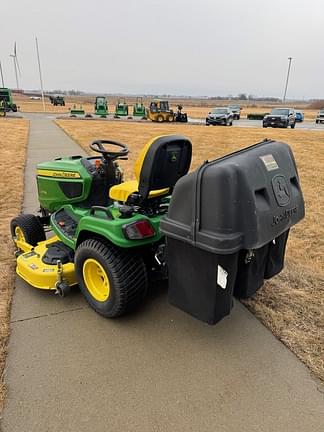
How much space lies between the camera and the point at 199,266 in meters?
1.85

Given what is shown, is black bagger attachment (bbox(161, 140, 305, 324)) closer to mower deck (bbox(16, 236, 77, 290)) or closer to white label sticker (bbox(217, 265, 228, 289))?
white label sticker (bbox(217, 265, 228, 289))

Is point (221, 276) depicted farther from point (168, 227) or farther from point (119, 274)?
point (119, 274)

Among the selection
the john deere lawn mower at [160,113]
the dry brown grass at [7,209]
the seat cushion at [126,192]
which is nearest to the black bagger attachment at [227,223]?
the seat cushion at [126,192]

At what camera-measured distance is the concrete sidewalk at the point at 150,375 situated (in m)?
1.74

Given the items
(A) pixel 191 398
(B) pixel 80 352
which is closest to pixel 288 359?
(A) pixel 191 398

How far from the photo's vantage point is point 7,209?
4.91 meters

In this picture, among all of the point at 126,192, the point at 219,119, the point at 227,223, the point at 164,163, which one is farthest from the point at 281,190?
the point at 219,119

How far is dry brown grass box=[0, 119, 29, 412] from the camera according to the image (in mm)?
2414

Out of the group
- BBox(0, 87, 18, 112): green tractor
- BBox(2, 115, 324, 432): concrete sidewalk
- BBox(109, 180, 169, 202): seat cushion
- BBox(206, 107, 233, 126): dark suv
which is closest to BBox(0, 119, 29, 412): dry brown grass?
BBox(2, 115, 324, 432): concrete sidewalk

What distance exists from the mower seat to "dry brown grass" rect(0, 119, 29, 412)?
3.99 ft

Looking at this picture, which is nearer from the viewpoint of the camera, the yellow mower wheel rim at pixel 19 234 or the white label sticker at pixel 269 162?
the white label sticker at pixel 269 162

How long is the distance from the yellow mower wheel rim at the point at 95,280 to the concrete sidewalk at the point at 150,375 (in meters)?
0.17

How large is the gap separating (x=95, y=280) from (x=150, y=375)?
855 millimetres

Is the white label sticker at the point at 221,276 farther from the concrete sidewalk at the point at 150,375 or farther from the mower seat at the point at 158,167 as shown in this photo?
the mower seat at the point at 158,167
